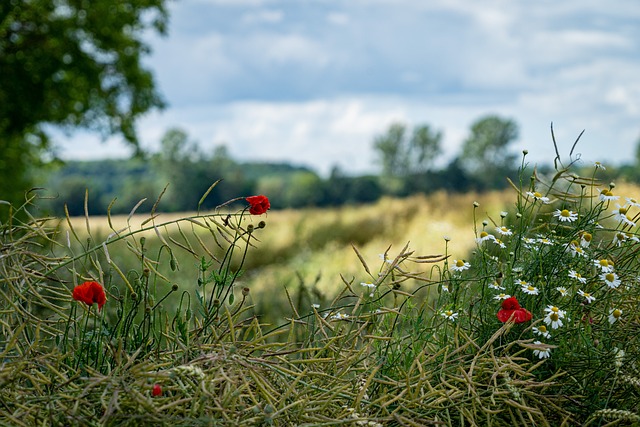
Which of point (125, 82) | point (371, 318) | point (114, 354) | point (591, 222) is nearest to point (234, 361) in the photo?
point (114, 354)

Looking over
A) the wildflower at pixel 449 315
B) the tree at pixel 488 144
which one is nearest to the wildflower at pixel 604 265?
the wildflower at pixel 449 315

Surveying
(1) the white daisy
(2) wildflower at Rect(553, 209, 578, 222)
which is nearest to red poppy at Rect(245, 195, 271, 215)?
(1) the white daisy

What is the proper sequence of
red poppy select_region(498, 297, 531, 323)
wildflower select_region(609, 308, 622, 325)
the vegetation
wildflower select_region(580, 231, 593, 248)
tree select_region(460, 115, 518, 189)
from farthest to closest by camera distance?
tree select_region(460, 115, 518, 189) < wildflower select_region(580, 231, 593, 248) < wildflower select_region(609, 308, 622, 325) < red poppy select_region(498, 297, 531, 323) < the vegetation

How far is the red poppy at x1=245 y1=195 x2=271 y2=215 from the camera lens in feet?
6.00

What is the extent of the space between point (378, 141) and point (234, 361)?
180ft

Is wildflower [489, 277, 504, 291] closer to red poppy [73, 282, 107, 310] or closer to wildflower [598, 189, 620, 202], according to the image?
wildflower [598, 189, 620, 202]

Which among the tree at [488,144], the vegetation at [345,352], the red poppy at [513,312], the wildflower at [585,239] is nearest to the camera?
the vegetation at [345,352]

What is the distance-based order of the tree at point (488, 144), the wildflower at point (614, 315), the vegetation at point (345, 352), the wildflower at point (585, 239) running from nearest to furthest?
the vegetation at point (345, 352)
the wildflower at point (614, 315)
the wildflower at point (585, 239)
the tree at point (488, 144)

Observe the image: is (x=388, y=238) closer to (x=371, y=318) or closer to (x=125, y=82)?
(x=125, y=82)

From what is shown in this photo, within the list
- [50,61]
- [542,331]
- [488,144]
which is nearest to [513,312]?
[542,331]

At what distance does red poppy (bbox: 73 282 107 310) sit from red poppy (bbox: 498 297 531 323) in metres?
1.08

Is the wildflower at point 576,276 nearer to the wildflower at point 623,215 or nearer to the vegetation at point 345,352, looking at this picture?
the vegetation at point 345,352

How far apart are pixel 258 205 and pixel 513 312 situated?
2.56ft

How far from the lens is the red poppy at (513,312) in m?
1.79
